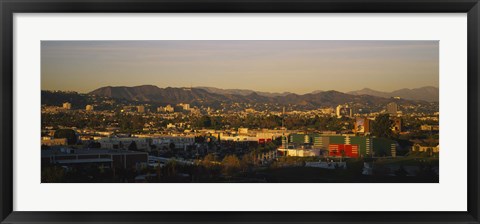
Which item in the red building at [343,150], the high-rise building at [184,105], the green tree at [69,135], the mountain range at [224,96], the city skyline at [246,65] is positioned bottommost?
the red building at [343,150]

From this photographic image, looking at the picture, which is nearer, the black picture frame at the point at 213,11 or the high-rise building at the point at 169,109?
the black picture frame at the point at 213,11

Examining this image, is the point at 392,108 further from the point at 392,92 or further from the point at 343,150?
the point at 343,150

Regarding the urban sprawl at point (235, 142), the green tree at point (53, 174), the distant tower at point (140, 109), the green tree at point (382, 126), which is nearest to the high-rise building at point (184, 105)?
the urban sprawl at point (235, 142)

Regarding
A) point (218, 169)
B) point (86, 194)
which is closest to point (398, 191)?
point (218, 169)

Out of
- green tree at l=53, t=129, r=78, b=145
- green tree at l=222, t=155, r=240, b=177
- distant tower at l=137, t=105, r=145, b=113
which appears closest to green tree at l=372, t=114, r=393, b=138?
green tree at l=222, t=155, r=240, b=177

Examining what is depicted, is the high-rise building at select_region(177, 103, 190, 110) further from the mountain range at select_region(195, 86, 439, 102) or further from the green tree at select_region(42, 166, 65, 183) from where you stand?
the green tree at select_region(42, 166, 65, 183)

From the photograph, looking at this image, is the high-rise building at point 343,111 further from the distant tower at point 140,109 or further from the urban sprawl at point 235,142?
the distant tower at point 140,109

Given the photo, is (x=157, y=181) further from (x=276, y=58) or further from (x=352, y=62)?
(x=352, y=62)

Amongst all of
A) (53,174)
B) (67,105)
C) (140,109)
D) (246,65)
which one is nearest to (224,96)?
(246,65)
